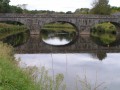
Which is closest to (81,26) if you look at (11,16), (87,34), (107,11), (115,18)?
(87,34)

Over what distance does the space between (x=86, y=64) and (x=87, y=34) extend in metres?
44.5

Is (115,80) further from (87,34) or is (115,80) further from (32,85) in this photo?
(87,34)

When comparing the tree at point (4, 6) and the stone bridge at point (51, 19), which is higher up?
the tree at point (4, 6)

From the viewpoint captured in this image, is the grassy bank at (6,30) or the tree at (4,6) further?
the tree at (4,6)

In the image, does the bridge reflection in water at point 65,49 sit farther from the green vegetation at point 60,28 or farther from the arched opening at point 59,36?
the green vegetation at point 60,28

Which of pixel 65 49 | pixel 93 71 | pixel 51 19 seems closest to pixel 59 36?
pixel 51 19

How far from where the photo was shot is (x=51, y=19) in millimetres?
69438

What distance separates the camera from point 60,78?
12727 mm

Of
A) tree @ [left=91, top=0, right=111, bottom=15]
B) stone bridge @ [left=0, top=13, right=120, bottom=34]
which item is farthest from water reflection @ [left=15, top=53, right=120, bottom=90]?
tree @ [left=91, top=0, right=111, bottom=15]

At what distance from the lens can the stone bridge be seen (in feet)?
224

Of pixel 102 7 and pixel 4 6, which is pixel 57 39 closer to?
pixel 4 6

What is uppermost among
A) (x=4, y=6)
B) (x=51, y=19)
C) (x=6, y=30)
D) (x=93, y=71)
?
(x=4, y=6)

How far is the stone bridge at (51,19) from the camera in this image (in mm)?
68363

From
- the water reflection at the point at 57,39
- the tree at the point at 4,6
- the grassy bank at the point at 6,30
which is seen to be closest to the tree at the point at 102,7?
the grassy bank at the point at 6,30
